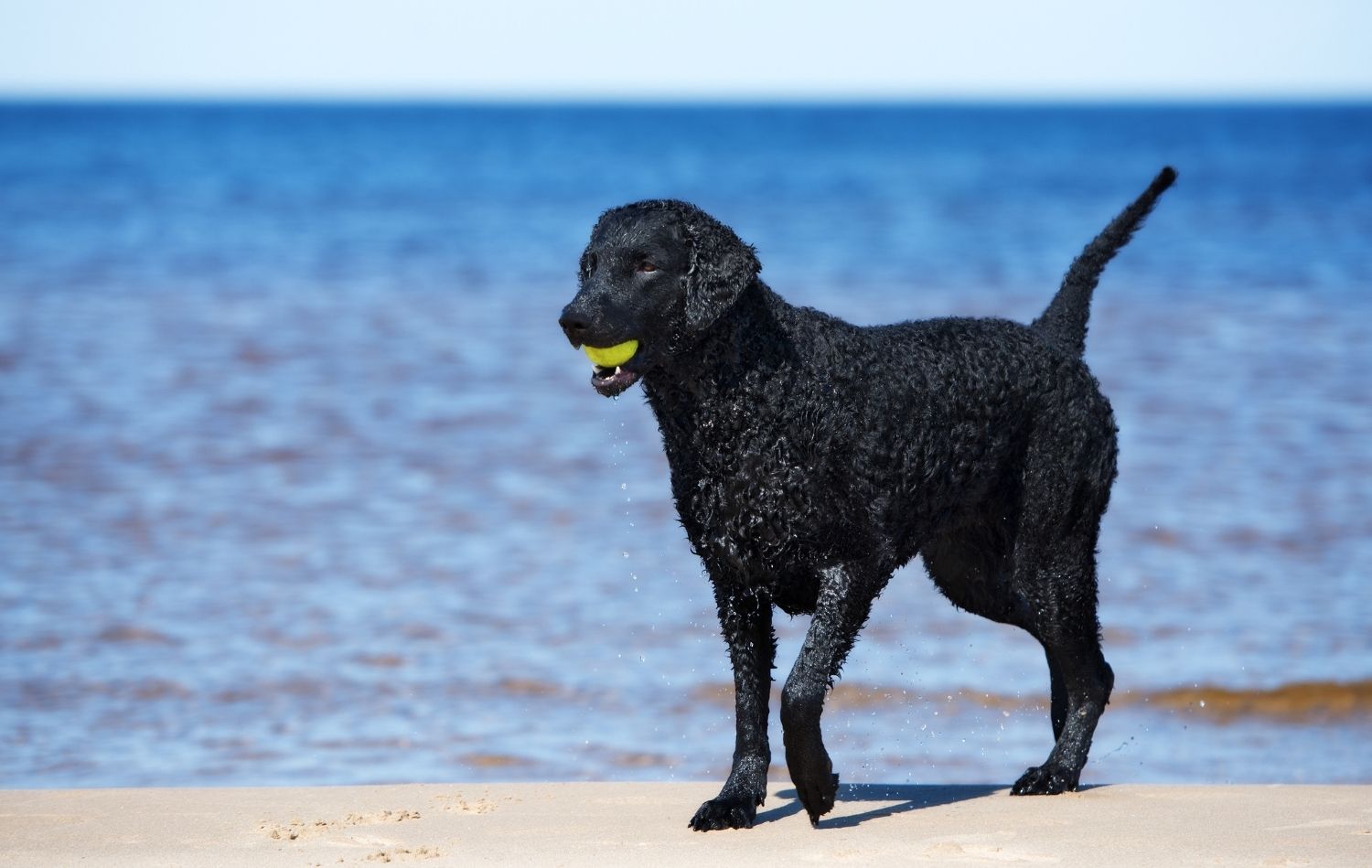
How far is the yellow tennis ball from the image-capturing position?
4215mm

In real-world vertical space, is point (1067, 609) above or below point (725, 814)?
above

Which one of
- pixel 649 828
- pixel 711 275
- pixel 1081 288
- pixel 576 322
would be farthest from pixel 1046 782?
pixel 576 322

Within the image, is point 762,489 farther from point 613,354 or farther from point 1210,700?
point 1210,700

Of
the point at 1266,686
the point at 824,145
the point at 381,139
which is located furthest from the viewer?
the point at 381,139

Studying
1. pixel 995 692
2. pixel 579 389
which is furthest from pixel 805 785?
pixel 579 389

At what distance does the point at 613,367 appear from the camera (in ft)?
13.9

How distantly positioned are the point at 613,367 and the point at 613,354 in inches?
1.3

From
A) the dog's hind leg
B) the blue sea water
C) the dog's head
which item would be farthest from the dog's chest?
the blue sea water

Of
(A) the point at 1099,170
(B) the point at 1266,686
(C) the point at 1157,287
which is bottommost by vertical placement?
(B) the point at 1266,686

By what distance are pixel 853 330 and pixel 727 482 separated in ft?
2.06

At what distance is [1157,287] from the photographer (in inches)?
829

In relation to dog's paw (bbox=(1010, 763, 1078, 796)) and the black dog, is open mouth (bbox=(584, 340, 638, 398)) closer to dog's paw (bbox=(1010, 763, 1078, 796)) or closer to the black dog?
the black dog

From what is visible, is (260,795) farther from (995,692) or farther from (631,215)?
(995,692)

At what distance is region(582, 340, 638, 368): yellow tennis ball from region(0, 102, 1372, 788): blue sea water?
208 cm
